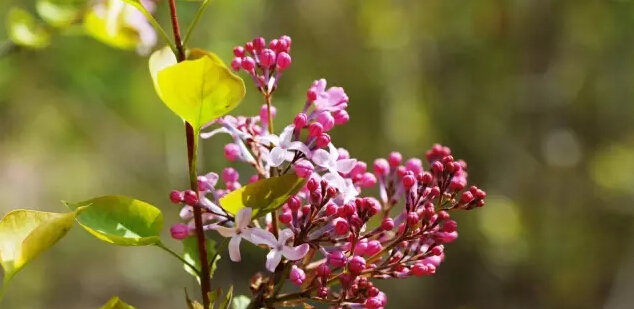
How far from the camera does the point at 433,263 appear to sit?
1.96 ft

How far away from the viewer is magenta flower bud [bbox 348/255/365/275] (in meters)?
0.51

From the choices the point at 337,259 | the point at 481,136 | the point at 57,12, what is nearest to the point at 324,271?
the point at 337,259

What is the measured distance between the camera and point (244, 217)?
50 cm

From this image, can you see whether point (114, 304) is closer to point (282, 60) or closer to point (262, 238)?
point (262, 238)

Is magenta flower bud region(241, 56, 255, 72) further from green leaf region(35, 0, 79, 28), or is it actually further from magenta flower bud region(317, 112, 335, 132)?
green leaf region(35, 0, 79, 28)

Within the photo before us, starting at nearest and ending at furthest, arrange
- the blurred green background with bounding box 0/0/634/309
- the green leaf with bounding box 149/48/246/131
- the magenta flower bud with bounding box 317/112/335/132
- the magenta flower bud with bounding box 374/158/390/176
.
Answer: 1. the green leaf with bounding box 149/48/246/131
2. the magenta flower bud with bounding box 317/112/335/132
3. the magenta flower bud with bounding box 374/158/390/176
4. the blurred green background with bounding box 0/0/634/309

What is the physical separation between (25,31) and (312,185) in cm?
56

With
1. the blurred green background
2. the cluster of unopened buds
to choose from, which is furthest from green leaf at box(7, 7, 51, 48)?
the blurred green background

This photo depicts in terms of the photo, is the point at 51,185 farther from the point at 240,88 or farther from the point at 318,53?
the point at 240,88

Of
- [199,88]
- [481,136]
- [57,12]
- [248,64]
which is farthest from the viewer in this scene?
[481,136]

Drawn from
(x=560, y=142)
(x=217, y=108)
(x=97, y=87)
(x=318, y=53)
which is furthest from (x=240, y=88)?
(x=318, y=53)

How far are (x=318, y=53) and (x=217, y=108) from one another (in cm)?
393

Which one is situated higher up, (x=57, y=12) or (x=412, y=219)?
(x=57, y=12)

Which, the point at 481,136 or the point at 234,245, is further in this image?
the point at 481,136
